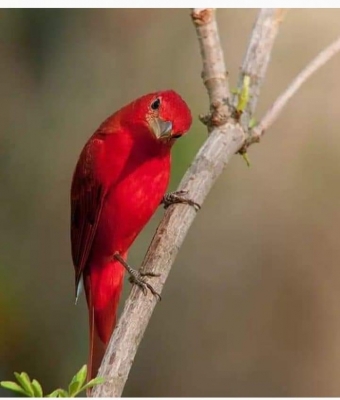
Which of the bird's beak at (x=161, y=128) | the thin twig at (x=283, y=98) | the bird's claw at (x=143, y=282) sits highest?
the thin twig at (x=283, y=98)

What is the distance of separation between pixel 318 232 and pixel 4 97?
2.62 ft

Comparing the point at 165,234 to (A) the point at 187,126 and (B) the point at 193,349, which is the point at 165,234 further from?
(B) the point at 193,349

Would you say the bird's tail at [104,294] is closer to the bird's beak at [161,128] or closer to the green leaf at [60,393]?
the bird's beak at [161,128]

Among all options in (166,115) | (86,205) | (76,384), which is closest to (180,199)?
(166,115)

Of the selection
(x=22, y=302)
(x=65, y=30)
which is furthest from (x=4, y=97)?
(x=22, y=302)

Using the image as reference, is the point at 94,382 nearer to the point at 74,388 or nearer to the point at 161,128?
the point at 74,388

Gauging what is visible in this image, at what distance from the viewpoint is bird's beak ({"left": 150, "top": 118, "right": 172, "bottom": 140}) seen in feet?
4.64

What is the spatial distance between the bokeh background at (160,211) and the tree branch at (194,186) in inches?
14.0

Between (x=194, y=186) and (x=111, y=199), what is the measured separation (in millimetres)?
229

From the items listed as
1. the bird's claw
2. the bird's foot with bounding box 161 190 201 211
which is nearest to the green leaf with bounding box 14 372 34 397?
the bird's claw

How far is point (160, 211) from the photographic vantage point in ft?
6.98

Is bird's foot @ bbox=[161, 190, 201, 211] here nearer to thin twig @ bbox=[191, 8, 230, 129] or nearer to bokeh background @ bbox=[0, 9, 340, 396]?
thin twig @ bbox=[191, 8, 230, 129]

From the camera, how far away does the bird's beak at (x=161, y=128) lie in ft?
4.64

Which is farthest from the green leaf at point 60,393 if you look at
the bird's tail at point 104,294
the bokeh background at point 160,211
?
the bokeh background at point 160,211
